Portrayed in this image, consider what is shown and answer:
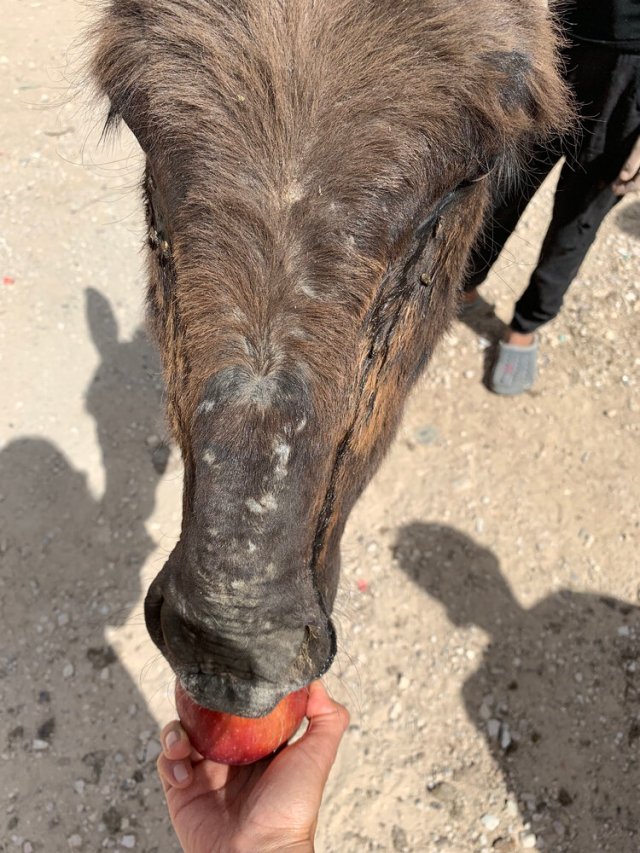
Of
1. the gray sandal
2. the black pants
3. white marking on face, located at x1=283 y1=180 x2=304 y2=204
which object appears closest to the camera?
white marking on face, located at x1=283 y1=180 x2=304 y2=204

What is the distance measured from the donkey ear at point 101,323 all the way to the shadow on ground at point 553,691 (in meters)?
2.51

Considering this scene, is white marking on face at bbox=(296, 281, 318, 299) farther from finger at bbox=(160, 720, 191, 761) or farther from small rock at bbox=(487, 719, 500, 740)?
small rock at bbox=(487, 719, 500, 740)

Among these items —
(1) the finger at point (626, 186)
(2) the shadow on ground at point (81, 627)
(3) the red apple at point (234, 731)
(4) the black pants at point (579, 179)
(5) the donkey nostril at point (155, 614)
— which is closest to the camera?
(5) the donkey nostril at point (155, 614)

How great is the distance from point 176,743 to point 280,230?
1721 mm

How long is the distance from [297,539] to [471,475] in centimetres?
282

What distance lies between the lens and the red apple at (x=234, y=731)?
219cm

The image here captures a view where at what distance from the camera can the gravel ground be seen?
3.52 meters

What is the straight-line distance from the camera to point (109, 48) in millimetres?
2275

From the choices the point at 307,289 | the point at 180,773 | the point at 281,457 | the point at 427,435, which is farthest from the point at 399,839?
the point at 307,289

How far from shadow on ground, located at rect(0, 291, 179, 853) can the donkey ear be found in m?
0.01

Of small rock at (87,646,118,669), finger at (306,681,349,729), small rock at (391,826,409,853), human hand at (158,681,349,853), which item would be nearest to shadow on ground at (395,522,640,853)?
small rock at (391,826,409,853)

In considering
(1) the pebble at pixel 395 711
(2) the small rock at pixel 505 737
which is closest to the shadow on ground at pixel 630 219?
(2) the small rock at pixel 505 737

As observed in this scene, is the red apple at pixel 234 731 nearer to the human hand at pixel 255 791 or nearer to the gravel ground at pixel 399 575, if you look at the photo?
the human hand at pixel 255 791

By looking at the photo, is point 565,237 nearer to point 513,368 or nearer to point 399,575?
point 513,368
